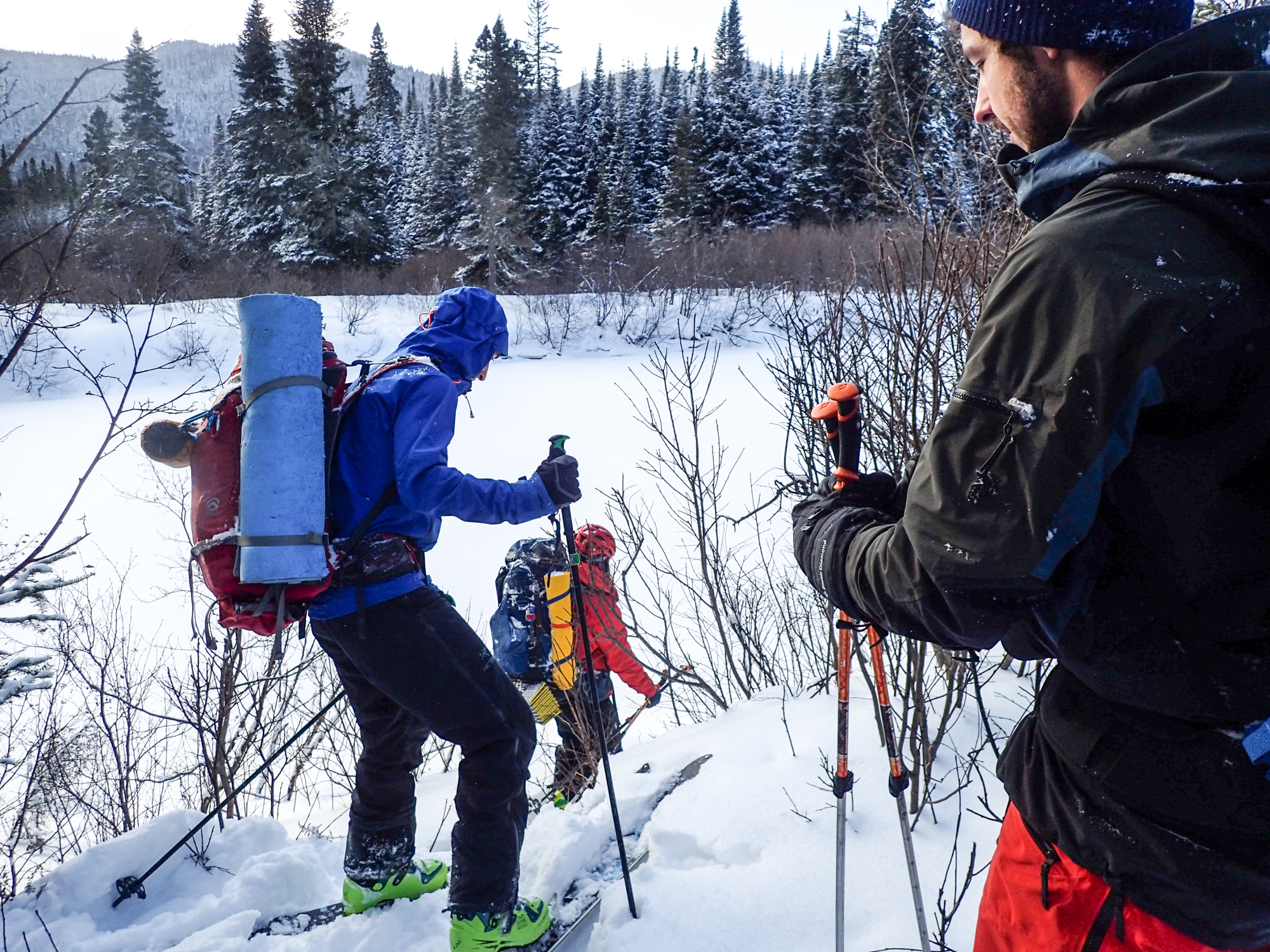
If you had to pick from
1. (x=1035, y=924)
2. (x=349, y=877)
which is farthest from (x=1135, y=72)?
(x=349, y=877)

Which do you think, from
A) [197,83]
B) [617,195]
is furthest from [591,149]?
[197,83]

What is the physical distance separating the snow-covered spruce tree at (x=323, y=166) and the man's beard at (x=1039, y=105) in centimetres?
2885

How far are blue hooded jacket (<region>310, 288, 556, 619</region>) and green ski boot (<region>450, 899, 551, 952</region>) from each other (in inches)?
39.2

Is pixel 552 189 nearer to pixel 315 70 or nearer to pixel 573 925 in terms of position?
pixel 315 70

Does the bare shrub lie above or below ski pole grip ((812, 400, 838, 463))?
above

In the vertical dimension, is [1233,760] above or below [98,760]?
above

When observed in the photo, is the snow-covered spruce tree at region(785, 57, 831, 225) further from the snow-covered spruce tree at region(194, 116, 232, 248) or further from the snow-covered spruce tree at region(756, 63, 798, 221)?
the snow-covered spruce tree at region(194, 116, 232, 248)

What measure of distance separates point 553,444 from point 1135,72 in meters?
1.93

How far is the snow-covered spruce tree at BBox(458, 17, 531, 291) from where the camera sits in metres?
28.4

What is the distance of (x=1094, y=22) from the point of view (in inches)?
34.9

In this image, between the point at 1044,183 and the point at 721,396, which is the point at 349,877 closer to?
the point at 1044,183

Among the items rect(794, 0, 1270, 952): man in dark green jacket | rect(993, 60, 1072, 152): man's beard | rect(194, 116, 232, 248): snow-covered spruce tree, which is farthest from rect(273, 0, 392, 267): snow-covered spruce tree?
rect(794, 0, 1270, 952): man in dark green jacket

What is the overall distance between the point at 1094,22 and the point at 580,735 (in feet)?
11.7

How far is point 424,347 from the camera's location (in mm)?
2498
